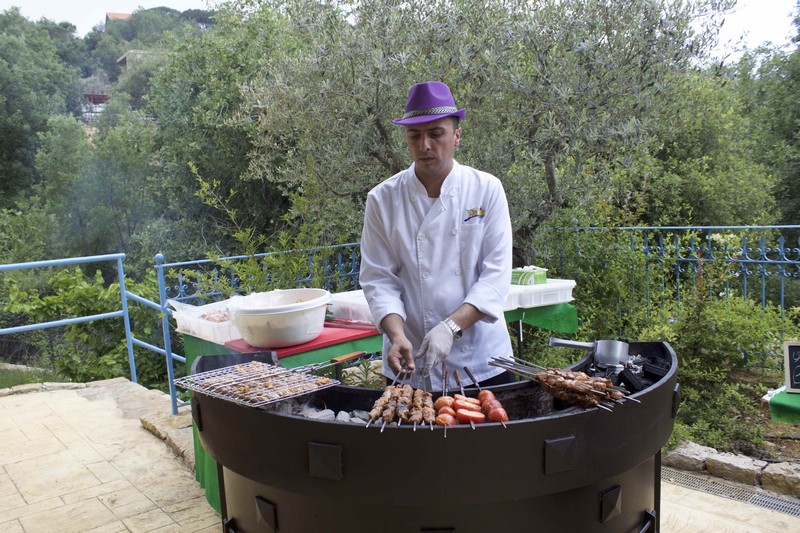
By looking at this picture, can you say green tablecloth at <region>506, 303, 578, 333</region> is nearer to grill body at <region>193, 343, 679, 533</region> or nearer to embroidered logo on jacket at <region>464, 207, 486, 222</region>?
embroidered logo on jacket at <region>464, 207, 486, 222</region>

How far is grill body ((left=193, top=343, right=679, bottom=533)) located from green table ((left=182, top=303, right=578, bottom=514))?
3.45 ft

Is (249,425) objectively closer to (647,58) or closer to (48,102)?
(647,58)

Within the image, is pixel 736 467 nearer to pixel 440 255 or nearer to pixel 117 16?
pixel 440 255

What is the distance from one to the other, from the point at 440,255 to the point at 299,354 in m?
0.90

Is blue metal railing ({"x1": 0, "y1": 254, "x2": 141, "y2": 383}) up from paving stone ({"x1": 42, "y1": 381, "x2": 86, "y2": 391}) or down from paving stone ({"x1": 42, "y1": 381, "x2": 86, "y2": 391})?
up

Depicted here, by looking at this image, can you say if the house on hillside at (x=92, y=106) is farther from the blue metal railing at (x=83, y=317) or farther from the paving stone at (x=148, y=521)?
the paving stone at (x=148, y=521)

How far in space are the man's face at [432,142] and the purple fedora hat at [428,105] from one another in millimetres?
27

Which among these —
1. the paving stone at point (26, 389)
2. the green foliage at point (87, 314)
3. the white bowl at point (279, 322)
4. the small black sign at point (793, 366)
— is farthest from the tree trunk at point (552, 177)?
the paving stone at point (26, 389)

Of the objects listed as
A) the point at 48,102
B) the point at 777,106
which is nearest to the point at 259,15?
the point at 777,106

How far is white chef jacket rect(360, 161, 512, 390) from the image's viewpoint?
7.33ft

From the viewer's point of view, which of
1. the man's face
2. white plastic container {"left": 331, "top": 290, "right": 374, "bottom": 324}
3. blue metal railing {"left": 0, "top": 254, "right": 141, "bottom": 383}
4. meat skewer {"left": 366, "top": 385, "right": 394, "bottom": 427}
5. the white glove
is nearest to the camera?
meat skewer {"left": 366, "top": 385, "right": 394, "bottom": 427}

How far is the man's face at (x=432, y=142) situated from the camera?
2.09 m

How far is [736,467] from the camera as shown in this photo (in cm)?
350

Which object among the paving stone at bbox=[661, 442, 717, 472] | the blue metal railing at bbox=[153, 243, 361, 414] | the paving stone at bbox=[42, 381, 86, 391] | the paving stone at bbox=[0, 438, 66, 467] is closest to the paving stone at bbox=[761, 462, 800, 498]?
the paving stone at bbox=[661, 442, 717, 472]
